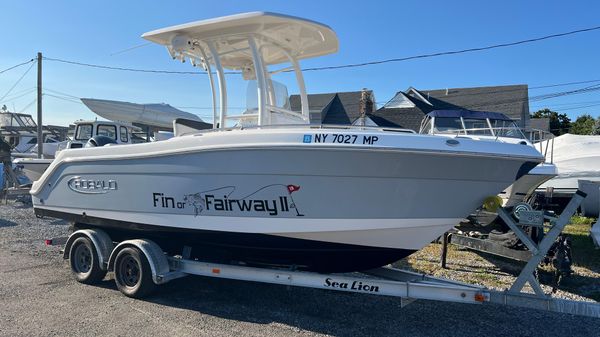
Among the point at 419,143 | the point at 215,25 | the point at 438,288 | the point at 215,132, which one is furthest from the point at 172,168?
the point at 438,288

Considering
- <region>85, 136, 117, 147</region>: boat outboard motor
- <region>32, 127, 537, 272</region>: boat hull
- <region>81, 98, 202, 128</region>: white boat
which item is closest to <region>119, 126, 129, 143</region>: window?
<region>81, 98, 202, 128</region>: white boat

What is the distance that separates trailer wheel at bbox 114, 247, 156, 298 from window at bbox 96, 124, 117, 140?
22.3 ft

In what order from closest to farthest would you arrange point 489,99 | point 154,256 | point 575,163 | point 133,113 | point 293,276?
1. point 293,276
2. point 154,256
3. point 575,163
4. point 133,113
5. point 489,99

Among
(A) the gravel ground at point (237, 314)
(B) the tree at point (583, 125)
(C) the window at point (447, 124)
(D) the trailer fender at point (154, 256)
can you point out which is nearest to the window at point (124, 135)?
(A) the gravel ground at point (237, 314)

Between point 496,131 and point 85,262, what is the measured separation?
6615 mm

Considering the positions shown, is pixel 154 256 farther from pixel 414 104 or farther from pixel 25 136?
pixel 25 136

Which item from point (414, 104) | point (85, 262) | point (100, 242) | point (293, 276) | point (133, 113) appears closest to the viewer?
point (293, 276)

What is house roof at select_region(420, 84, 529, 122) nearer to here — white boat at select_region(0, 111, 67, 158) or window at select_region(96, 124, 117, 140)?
window at select_region(96, 124, 117, 140)

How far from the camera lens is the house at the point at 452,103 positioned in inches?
995

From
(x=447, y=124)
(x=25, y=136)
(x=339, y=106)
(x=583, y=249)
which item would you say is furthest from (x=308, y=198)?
(x=25, y=136)

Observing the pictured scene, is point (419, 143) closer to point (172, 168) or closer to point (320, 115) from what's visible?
point (172, 168)

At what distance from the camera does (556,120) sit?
44938 millimetres

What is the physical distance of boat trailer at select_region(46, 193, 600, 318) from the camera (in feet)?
12.5

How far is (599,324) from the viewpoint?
4383 mm
